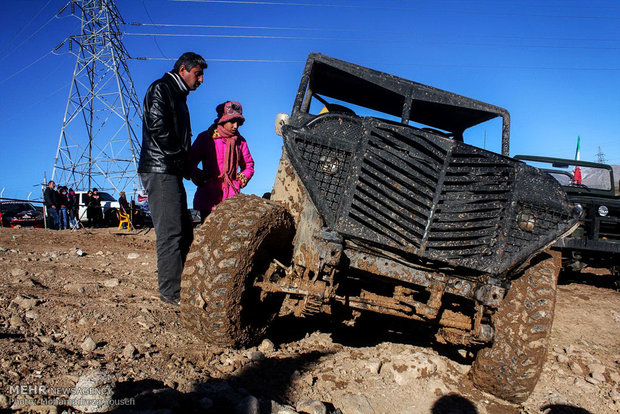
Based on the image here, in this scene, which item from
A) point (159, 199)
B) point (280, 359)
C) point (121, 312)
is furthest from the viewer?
point (159, 199)

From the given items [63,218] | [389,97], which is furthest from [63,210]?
[389,97]

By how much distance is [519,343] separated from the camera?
9.18 feet

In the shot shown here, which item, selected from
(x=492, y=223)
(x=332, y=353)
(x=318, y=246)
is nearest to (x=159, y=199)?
(x=318, y=246)

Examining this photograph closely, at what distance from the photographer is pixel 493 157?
2.82 metres

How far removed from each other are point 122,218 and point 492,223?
13.4 metres

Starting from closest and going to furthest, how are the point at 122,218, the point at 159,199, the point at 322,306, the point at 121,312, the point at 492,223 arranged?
the point at 322,306, the point at 492,223, the point at 121,312, the point at 159,199, the point at 122,218

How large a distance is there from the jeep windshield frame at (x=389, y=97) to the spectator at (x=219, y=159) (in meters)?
0.81

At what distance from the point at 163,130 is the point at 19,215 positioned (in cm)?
1461

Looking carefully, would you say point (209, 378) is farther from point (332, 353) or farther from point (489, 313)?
point (489, 313)

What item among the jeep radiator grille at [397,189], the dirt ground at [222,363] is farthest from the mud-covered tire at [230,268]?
the jeep radiator grille at [397,189]

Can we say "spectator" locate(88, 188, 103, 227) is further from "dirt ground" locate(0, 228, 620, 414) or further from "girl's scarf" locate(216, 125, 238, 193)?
"girl's scarf" locate(216, 125, 238, 193)

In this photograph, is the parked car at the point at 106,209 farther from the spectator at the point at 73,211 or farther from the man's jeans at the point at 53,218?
the man's jeans at the point at 53,218

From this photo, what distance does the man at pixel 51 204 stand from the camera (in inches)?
547

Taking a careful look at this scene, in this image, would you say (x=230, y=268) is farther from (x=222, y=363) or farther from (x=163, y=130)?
(x=163, y=130)
